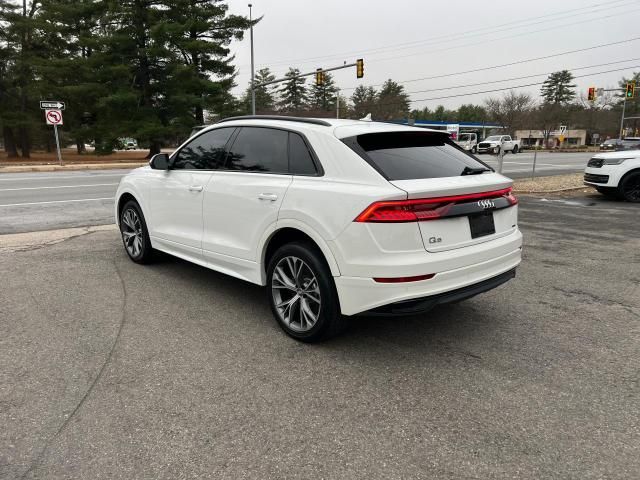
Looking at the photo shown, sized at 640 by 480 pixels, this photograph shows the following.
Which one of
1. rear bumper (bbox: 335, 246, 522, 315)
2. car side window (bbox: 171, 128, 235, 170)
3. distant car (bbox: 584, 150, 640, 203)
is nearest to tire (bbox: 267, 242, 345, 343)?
rear bumper (bbox: 335, 246, 522, 315)

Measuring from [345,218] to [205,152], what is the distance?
2.17 meters

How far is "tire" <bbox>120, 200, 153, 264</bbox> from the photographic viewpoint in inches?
224

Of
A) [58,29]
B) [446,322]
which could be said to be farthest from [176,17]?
[446,322]

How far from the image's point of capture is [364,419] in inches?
110

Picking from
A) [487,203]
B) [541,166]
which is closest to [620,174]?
[487,203]

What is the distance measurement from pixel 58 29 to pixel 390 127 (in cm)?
3976

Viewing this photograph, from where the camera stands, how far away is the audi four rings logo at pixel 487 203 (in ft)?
11.7

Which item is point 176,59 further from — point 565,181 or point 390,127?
point 390,127

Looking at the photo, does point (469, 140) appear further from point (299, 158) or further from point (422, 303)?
point (422, 303)

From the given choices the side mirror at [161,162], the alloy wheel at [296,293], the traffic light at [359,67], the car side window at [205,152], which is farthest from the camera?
the traffic light at [359,67]

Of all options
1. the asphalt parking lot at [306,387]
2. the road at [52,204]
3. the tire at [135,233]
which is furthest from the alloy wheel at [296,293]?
the road at [52,204]

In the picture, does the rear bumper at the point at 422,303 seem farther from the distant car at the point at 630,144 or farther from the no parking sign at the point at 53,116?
the no parking sign at the point at 53,116

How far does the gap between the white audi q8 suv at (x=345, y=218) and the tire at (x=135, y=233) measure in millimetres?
1158

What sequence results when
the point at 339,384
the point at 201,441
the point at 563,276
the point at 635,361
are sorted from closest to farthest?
1. the point at 201,441
2. the point at 339,384
3. the point at 635,361
4. the point at 563,276
